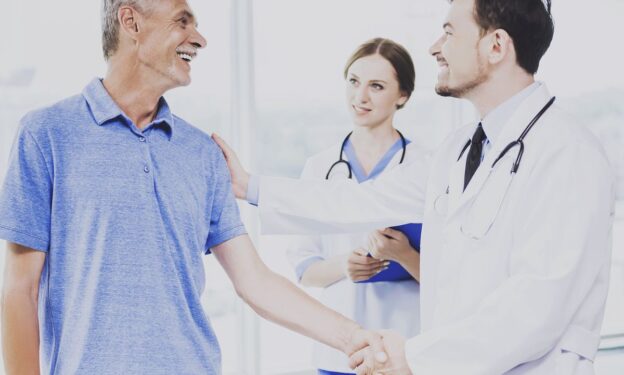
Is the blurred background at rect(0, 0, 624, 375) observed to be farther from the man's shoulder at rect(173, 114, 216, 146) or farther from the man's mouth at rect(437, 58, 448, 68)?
the man's shoulder at rect(173, 114, 216, 146)

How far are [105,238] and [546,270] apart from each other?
0.85 meters

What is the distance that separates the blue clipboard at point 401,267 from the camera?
2.11 metres

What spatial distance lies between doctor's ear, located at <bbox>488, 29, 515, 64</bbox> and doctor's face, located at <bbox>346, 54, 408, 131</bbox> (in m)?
0.68

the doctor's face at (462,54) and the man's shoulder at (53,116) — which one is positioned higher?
the doctor's face at (462,54)

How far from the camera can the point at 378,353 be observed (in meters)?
1.72

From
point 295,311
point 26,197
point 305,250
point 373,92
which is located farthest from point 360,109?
point 26,197

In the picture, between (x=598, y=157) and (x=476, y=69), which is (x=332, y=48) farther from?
(x=598, y=157)

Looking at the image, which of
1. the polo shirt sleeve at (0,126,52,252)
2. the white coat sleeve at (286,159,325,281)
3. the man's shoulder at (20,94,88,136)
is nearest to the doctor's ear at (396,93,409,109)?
the white coat sleeve at (286,159,325,281)

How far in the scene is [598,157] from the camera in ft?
4.99

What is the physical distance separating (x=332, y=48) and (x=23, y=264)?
7.50 ft

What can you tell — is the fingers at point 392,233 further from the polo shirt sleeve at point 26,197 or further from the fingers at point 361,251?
the polo shirt sleeve at point 26,197

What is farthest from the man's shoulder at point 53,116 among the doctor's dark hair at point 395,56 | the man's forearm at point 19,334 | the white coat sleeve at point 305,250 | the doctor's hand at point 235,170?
the doctor's dark hair at point 395,56

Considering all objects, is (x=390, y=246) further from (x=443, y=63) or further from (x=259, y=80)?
(x=259, y=80)

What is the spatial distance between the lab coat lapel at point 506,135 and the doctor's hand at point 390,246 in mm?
408
